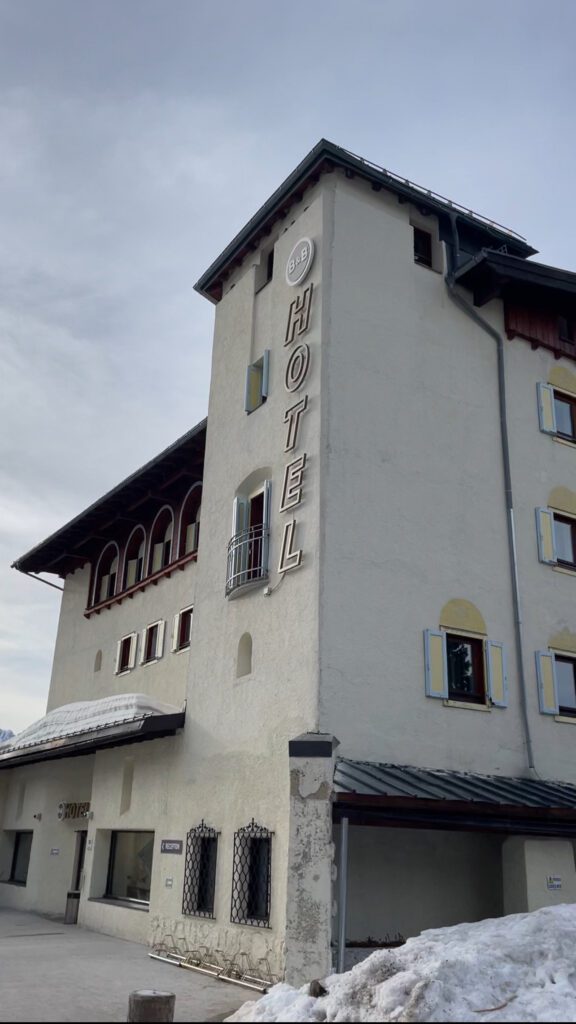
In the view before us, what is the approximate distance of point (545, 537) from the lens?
1638cm

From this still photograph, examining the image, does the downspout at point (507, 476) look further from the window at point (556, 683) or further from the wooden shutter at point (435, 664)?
the wooden shutter at point (435, 664)

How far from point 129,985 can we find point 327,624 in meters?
5.61

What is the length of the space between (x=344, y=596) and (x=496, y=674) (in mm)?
3265

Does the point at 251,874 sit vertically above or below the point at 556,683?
below

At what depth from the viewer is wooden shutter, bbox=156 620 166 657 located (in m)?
20.7

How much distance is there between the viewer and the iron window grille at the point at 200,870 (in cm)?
1456

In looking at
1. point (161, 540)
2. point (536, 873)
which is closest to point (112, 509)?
point (161, 540)

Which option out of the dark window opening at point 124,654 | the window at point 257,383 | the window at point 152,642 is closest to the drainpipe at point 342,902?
the window at point 257,383

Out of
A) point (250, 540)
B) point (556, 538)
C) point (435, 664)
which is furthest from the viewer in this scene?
point (556, 538)

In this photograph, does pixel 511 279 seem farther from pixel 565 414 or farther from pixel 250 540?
pixel 250 540

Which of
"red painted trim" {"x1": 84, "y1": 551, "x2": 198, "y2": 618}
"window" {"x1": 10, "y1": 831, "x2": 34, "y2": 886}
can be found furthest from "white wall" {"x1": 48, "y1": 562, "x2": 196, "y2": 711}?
"window" {"x1": 10, "y1": 831, "x2": 34, "y2": 886}

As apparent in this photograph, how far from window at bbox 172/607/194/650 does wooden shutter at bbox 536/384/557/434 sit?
334 inches

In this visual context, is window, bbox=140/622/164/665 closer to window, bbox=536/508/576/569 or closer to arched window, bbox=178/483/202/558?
arched window, bbox=178/483/202/558

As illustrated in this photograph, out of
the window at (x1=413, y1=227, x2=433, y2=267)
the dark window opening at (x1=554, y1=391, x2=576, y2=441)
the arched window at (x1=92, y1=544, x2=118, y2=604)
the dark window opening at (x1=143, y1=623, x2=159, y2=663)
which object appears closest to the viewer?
the window at (x1=413, y1=227, x2=433, y2=267)
